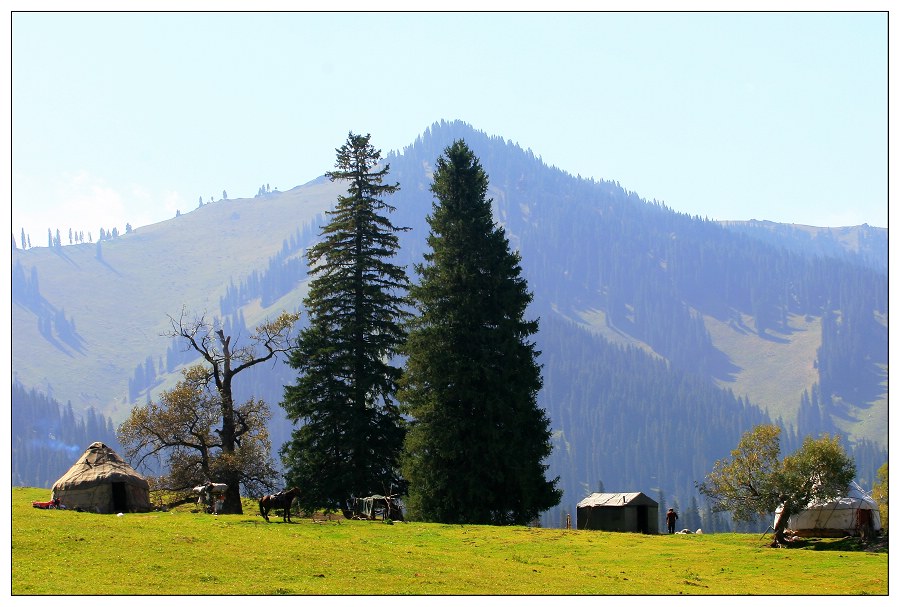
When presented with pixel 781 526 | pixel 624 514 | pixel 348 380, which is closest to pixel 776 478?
pixel 781 526

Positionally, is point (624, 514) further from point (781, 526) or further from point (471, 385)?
point (781, 526)

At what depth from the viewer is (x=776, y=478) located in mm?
51281

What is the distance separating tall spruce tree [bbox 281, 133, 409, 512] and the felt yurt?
1082 centimetres

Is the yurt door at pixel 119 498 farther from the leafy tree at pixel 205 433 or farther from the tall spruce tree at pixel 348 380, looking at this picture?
the tall spruce tree at pixel 348 380

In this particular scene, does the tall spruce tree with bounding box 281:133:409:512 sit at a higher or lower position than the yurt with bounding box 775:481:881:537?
higher

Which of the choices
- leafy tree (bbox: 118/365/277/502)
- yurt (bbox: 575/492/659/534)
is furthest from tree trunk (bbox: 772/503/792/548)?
leafy tree (bbox: 118/365/277/502)

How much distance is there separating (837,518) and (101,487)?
4079 cm

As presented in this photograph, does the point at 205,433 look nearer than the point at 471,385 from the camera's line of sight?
No

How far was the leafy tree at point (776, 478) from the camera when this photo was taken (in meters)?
51.0

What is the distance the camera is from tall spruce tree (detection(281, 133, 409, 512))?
6272 cm

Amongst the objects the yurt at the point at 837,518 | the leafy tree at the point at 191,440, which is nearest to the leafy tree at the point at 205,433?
the leafy tree at the point at 191,440

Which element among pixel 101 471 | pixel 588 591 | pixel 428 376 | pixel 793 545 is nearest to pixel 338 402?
pixel 428 376

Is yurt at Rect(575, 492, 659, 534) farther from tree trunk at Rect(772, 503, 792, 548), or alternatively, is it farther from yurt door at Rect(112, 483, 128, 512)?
yurt door at Rect(112, 483, 128, 512)

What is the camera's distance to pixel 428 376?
60.1 metres
